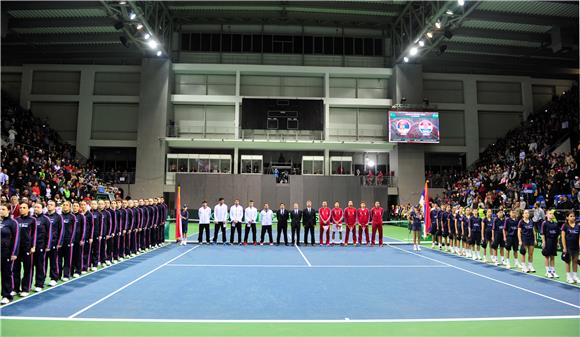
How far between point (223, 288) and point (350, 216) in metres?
11.0

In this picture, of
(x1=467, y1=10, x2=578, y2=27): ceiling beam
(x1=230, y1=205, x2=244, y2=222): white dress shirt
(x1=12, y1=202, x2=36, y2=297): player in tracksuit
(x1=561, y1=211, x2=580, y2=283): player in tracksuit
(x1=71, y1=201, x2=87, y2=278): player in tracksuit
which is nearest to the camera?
(x1=12, y1=202, x2=36, y2=297): player in tracksuit

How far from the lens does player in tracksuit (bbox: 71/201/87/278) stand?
1036 centimetres

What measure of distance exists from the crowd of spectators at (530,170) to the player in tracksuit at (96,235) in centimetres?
1882

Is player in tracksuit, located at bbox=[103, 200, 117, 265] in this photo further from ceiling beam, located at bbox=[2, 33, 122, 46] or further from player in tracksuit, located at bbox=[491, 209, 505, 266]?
ceiling beam, located at bbox=[2, 33, 122, 46]

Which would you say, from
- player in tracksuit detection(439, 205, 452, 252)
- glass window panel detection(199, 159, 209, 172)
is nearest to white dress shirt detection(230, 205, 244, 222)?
player in tracksuit detection(439, 205, 452, 252)

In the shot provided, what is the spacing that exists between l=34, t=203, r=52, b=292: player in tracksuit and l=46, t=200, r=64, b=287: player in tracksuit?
225mm

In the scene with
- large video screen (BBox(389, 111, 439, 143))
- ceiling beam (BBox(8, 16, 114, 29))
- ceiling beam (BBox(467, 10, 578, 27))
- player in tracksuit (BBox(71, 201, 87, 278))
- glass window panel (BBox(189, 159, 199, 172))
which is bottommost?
player in tracksuit (BBox(71, 201, 87, 278))

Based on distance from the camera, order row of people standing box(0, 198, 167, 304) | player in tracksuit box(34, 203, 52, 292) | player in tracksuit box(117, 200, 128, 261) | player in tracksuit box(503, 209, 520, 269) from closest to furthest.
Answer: row of people standing box(0, 198, 167, 304)
player in tracksuit box(34, 203, 52, 292)
player in tracksuit box(503, 209, 520, 269)
player in tracksuit box(117, 200, 128, 261)

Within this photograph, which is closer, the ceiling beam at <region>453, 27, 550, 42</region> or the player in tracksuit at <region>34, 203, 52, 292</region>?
Answer: the player in tracksuit at <region>34, 203, 52, 292</region>

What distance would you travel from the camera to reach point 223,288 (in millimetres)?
9078

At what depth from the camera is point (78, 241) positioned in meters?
10.4

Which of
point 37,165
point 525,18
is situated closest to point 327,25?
point 525,18

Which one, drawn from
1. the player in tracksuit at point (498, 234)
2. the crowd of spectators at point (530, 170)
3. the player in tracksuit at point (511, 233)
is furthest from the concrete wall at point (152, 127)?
the player in tracksuit at point (511, 233)

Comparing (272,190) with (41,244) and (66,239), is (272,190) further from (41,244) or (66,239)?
(41,244)
